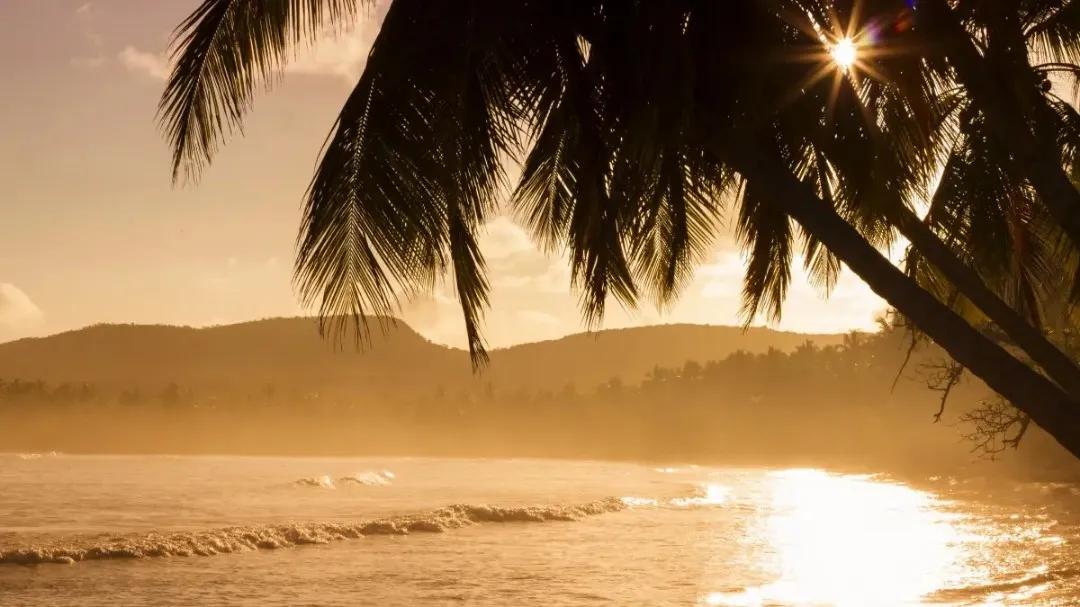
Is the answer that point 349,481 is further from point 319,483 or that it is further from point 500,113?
point 500,113

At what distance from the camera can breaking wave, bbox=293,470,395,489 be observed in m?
38.3

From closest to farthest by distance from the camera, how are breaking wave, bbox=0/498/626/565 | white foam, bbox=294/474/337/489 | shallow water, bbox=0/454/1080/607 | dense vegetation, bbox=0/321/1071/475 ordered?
shallow water, bbox=0/454/1080/607, breaking wave, bbox=0/498/626/565, white foam, bbox=294/474/337/489, dense vegetation, bbox=0/321/1071/475

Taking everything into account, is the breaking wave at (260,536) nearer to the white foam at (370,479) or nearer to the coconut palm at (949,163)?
the coconut palm at (949,163)

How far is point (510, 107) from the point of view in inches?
206

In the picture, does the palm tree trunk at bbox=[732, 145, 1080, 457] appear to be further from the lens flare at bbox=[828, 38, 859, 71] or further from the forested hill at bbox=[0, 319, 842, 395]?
the forested hill at bbox=[0, 319, 842, 395]

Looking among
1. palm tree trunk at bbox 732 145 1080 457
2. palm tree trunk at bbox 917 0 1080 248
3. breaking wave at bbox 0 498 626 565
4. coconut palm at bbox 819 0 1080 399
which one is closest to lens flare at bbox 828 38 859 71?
coconut palm at bbox 819 0 1080 399

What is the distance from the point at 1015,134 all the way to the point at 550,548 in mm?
13650

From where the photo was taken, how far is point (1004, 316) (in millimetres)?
4656

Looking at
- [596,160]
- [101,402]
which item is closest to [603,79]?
[596,160]

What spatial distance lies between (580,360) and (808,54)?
182 metres

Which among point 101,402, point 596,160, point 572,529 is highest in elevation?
point 101,402

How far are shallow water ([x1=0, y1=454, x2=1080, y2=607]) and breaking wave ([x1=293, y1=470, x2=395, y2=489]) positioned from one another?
5.74 metres

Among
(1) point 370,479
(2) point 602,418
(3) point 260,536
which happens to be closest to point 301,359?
(2) point 602,418

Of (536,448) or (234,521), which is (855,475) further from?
(536,448)
